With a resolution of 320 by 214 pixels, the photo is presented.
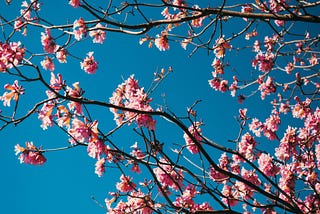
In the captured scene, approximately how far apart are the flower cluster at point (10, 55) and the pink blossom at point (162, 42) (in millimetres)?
2691

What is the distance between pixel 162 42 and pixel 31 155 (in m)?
Answer: 2.71

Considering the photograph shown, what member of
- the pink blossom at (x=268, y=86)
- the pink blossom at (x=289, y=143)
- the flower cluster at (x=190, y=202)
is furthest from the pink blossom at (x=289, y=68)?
the flower cluster at (x=190, y=202)

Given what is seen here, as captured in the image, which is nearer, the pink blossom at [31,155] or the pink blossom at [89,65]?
the pink blossom at [31,155]

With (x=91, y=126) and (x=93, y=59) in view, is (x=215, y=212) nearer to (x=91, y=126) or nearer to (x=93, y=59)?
(x=91, y=126)

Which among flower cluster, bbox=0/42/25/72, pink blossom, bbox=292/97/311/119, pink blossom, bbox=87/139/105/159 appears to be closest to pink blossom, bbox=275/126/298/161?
pink blossom, bbox=292/97/311/119

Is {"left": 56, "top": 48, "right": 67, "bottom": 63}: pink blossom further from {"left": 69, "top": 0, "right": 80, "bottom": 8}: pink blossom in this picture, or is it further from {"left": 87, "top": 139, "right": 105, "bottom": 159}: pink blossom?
{"left": 87, "top": 139, "right": 105, "bottom": 159}: pink blossom

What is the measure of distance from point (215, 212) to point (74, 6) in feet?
10.7

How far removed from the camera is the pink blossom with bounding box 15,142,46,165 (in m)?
4.01

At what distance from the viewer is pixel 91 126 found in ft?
10.8

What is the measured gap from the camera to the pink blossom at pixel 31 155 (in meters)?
4.01

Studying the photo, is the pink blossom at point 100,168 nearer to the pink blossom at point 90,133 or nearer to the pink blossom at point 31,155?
the pink blossom at point 31,155

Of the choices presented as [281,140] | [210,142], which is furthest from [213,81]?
[210,142]

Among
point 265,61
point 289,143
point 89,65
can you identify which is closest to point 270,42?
point 265,61

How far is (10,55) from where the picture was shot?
3123mm
